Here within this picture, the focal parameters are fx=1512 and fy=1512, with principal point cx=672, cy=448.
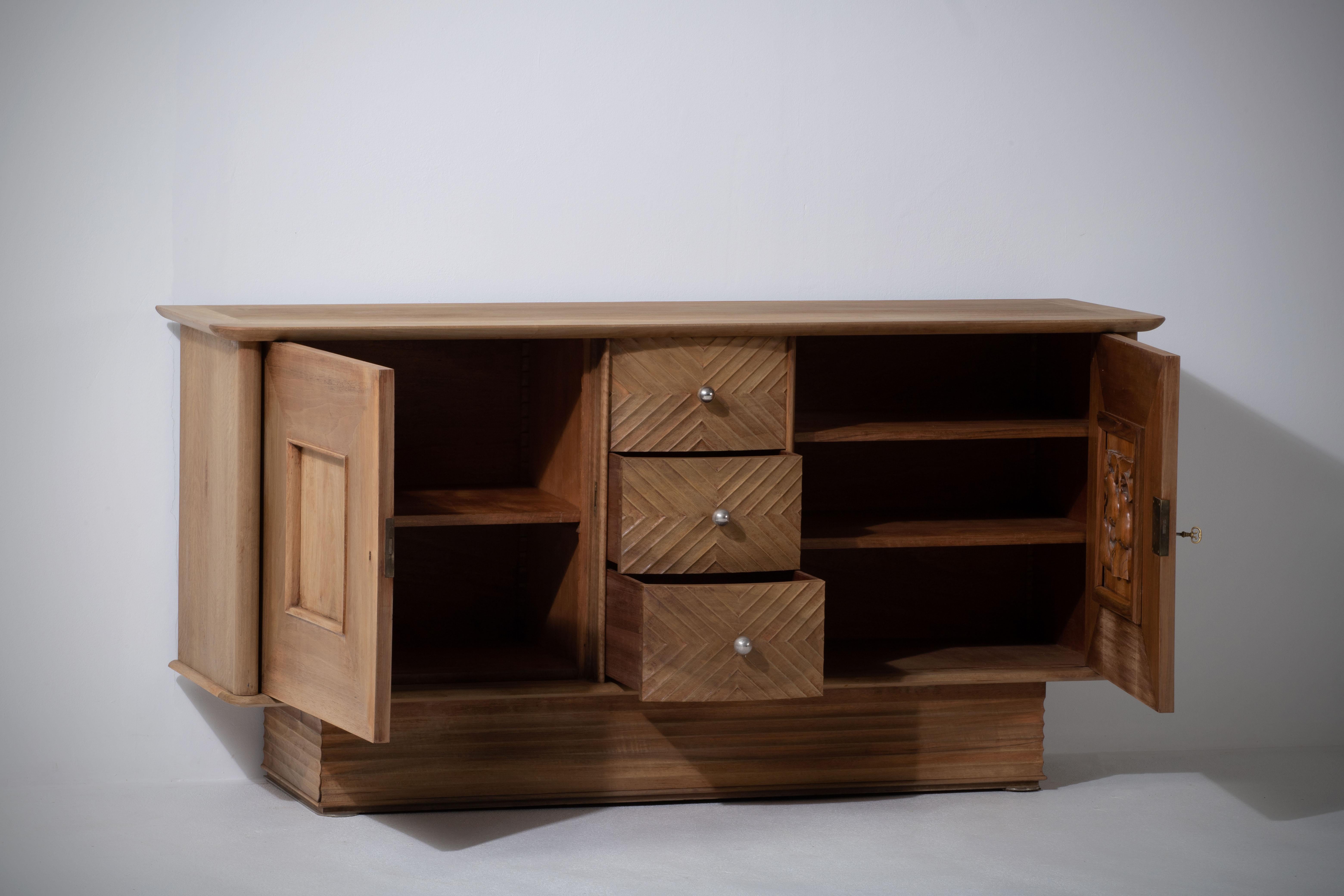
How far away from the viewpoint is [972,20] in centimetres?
329

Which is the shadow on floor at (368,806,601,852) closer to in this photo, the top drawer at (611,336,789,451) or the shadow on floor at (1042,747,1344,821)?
the top drawer at (611,336,789,451)

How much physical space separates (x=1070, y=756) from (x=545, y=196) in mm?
1703

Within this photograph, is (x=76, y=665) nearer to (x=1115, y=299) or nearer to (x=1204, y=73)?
(x=1115, y=299)

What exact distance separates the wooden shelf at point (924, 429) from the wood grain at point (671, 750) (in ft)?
1.61

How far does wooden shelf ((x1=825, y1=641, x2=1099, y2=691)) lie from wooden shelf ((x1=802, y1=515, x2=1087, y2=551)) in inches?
8.8

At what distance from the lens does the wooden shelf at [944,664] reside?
2949 mm

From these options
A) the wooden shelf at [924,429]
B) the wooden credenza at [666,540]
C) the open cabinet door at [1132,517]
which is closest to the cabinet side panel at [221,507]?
the wooden credenza at [666,540]

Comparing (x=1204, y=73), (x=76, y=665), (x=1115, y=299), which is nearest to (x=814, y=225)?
(x=1115, y=299)

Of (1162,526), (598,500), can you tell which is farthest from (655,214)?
(1162,526)

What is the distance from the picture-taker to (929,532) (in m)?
2.99

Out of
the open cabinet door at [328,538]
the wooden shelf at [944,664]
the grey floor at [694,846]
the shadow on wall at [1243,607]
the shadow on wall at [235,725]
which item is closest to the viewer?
the open cabinet door at [328,538]

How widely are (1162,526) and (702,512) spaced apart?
81 centimetres

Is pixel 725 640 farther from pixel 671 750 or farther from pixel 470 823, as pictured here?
pixel 470 823

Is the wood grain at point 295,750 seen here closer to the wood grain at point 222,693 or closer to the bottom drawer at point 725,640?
the wood grain at point 222,693
